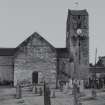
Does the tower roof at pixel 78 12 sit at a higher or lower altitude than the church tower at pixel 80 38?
higher

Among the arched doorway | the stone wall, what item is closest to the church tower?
the arched doorway

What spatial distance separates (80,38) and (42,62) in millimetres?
8013

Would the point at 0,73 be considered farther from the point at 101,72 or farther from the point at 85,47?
the point at 101,72

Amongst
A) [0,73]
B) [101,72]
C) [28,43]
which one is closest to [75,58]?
[28,43]

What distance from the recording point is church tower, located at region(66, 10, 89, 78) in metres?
48.4

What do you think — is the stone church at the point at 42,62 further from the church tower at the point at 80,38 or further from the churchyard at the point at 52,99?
the churchyard at the point at 52,99

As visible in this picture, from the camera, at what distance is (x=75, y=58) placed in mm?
49688

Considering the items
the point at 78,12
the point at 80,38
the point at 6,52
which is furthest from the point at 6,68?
the point at 78,12

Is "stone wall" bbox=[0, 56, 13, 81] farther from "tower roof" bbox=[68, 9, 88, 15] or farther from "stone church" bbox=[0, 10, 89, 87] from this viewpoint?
"tower roof" bbox=[68, 9, 88, 15]

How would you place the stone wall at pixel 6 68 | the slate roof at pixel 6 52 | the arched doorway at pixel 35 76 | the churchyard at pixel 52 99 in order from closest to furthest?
1. the churchyard at pixel 52 99
2. the arched doorway at pixel 35 76
3. the stone wall at pixel 6 68
4. the slate roof at pixel 6 52

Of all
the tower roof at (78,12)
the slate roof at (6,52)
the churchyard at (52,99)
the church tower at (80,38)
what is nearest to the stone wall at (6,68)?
the slate roof at (6,52)

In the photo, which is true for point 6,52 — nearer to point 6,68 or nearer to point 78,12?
point 6,68

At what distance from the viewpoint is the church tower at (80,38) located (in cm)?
4844

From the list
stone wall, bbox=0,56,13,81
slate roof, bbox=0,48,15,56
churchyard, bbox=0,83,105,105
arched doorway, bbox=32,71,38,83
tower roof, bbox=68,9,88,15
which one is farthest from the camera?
tower roof, bbox=68,9,88,15
